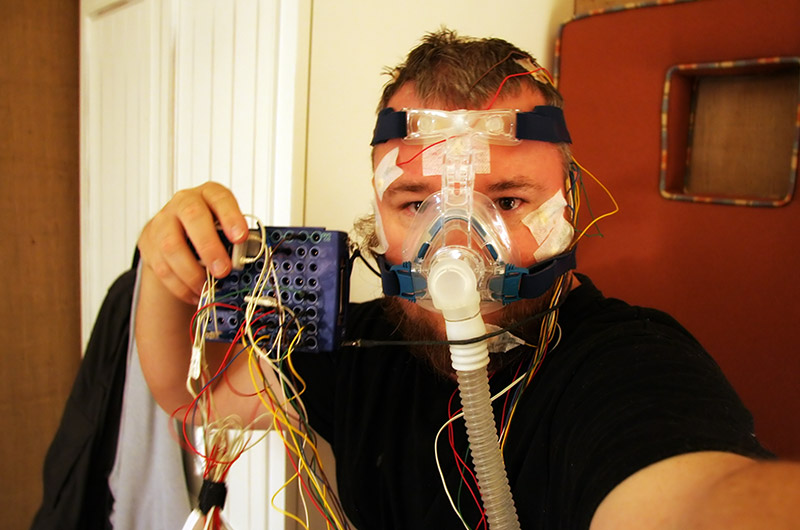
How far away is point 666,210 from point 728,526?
1086 millimetres

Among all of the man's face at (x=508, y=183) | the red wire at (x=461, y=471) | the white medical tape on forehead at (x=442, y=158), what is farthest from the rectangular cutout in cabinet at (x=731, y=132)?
the red wire at (x=461, y=471)

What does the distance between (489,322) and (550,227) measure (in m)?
0.18

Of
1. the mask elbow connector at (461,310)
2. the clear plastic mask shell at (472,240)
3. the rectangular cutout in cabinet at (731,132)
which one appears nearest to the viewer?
the mask elbow connector at (461,310)

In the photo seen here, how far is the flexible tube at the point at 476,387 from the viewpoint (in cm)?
60

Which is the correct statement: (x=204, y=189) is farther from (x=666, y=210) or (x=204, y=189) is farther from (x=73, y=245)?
(x=73, y=245)

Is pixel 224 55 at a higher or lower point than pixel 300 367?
higher

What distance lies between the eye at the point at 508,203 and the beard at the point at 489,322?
0.47 ft

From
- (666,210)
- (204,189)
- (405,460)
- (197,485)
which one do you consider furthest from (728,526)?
(197,485)

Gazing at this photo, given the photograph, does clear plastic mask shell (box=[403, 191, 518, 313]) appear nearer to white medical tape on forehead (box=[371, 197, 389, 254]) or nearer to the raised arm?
white medical tape on forehead (box=[371, 197, 389, 254])

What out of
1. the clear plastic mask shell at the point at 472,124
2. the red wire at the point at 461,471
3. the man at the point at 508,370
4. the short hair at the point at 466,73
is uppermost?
the short hair at the point at 466,73

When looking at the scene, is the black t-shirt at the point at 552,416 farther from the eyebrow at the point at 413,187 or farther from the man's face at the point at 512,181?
the eyebrow at the point at 413,187

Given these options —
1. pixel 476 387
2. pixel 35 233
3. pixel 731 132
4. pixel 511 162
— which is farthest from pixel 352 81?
pixel 35 233

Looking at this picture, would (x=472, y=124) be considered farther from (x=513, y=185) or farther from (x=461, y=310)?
(x=461, y=310)

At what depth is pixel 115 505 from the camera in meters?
1.19
